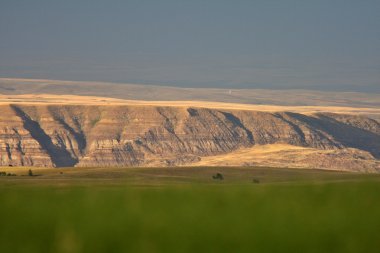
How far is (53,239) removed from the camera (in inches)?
513

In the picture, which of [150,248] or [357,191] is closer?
[150,248]

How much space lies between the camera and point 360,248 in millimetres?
12727

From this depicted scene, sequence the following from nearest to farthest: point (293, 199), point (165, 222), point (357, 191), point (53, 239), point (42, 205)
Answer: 1. point (53, 239)
2. point (165, 222)
3. point (42, 205)
4. point (293, 199)
5. point (357, 191)

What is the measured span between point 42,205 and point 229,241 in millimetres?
4078

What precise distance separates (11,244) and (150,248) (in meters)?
1.76

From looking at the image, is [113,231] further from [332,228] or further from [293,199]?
[293,199]

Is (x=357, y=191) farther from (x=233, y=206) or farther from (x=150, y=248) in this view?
(x=150, y=248)

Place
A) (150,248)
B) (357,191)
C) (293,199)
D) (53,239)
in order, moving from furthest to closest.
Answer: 1. (357,191)
2. (293,199)
3. (53,239)
4. (150,248)

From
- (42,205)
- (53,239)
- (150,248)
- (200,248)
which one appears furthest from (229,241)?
(42,205)

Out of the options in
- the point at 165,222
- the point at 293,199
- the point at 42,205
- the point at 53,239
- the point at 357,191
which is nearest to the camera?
the point at 53,239

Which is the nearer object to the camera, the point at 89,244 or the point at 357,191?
the point at 89,244

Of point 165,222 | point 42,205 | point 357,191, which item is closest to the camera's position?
point 165,222

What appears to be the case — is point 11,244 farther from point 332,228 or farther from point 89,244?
point 332,228

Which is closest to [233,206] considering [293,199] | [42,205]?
[293,199]
